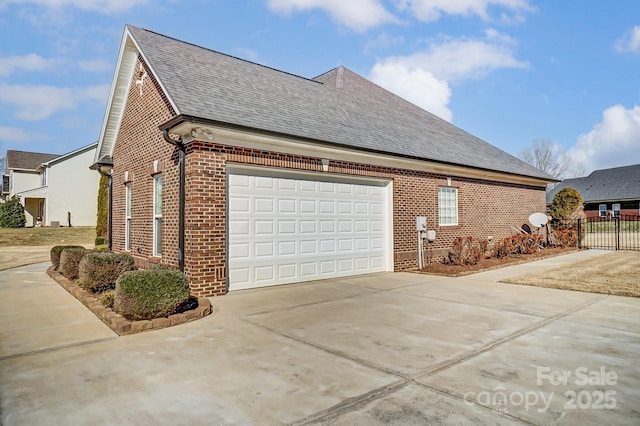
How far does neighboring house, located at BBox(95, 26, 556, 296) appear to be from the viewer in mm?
8062

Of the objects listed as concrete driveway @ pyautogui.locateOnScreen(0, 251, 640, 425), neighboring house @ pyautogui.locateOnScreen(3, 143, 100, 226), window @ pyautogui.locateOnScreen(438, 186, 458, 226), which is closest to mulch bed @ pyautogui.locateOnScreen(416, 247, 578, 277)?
window @ pyautogui.locateOnScreen(438, 186, 458, 226)

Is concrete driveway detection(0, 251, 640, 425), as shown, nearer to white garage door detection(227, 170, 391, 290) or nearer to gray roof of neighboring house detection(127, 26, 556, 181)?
white garage door detection(227, 170, 391, 290)

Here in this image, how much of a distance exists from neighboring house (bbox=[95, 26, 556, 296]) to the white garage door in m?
0.03

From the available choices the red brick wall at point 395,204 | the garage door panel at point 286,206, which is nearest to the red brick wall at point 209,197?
the red brick wall at point 395,204

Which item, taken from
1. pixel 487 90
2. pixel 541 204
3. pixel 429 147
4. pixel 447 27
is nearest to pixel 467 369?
pixel 429 147

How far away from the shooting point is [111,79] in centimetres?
1190

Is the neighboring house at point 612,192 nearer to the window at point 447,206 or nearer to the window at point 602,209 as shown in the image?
the window at point 602,209

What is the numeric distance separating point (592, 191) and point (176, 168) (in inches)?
1918

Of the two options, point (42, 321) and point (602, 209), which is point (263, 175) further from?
point (602, 209)

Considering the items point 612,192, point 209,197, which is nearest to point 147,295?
point 209,197

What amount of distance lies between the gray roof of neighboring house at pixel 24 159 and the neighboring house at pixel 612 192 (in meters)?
53.9

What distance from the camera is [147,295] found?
18.7 ft

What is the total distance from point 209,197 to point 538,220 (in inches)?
582

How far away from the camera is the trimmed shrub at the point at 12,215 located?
2867 cm
